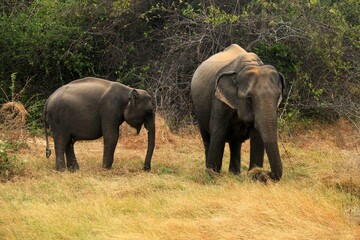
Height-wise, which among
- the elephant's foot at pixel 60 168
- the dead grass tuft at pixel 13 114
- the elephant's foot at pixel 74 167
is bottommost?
the elephant's foot at pixel 74 167

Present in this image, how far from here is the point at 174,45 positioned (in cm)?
1488

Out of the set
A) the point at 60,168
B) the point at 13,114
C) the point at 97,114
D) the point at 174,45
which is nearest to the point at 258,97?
the point at 97,114

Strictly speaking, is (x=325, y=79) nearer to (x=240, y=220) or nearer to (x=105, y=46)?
(x=105, y=46)

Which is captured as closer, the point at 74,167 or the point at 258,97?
the point at 258,97

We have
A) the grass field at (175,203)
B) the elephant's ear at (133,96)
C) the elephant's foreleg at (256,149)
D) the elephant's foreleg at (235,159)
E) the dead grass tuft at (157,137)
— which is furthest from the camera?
the dead grass tuft at (157,137)

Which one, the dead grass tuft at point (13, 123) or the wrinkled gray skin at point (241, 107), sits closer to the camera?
the wrinkled gray skin at point (241, 107)

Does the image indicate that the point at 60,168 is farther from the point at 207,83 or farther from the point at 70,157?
the point at 207,83

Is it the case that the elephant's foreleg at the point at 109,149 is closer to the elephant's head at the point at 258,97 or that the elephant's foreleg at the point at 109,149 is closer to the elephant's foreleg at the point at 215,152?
the elephant's foreleg at the point at 215,152

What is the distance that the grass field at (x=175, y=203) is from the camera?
212 inches

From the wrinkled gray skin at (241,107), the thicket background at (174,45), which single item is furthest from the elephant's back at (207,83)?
the thicket background at (174,45)

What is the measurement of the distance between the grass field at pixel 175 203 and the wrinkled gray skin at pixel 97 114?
427 millimetres

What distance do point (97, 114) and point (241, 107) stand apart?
10.0ft

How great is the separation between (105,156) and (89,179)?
1.40 m

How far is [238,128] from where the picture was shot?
847 centimetres
